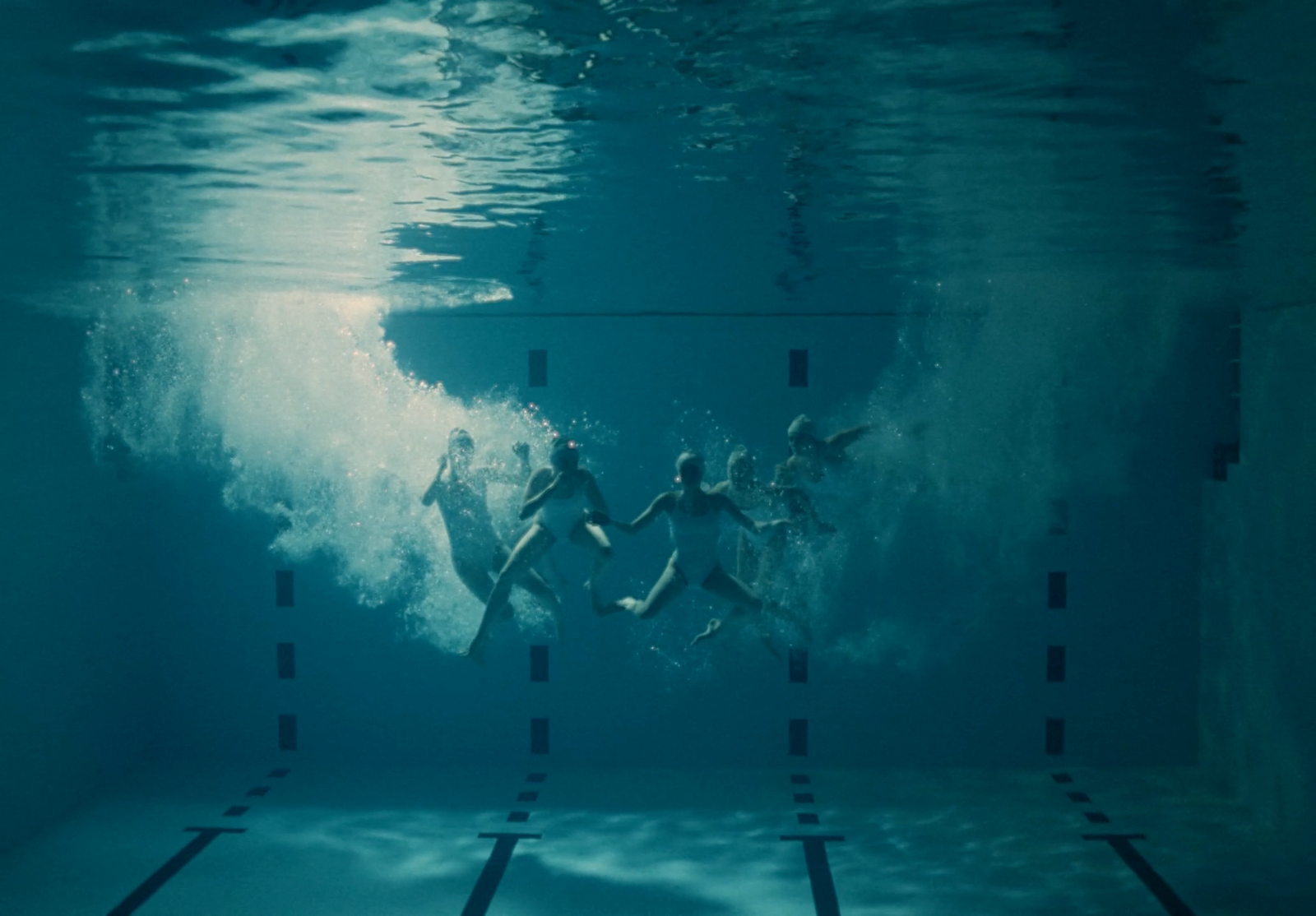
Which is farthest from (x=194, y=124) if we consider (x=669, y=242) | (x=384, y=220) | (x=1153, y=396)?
(x=1153, y=396)

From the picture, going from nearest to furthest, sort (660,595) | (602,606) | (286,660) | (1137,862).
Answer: (1137,862), (660,595), (602,606), (286,660)

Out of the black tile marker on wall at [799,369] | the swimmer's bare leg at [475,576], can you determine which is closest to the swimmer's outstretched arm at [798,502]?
the black tile marker on wall at [799,369]

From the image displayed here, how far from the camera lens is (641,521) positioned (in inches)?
327

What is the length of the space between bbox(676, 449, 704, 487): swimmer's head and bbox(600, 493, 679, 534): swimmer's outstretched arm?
185 mm

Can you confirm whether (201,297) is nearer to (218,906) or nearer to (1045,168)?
(218,906)

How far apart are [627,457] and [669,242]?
3.51 metres

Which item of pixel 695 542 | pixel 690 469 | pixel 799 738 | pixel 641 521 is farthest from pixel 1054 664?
pixel 641 521

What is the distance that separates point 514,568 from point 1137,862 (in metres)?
5.52

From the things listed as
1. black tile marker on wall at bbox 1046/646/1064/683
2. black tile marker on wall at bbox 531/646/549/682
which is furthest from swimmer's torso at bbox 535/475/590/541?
black tile marker on wall at bbox 1046/646/1064/683

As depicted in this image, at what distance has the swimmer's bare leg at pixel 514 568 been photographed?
900 cm

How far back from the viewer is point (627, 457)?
10.2m

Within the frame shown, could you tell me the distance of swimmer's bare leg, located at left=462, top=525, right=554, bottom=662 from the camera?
900 centimetres

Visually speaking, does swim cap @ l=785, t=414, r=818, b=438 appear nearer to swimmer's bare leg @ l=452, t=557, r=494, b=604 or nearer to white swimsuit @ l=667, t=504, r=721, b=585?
white swimsuit @ l=667, t=504, r=721, b=585

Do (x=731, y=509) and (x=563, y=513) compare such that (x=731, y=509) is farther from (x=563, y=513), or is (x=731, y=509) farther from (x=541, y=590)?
(x=541, y=590)
